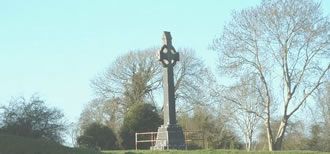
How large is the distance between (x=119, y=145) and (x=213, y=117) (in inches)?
688

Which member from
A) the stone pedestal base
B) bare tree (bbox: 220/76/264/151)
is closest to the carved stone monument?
the stone pedestal base

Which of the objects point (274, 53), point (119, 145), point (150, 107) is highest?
point (274, 53)

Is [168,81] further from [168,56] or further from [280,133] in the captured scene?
[280,133]

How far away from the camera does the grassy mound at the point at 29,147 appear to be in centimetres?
2306

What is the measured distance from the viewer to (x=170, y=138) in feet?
122

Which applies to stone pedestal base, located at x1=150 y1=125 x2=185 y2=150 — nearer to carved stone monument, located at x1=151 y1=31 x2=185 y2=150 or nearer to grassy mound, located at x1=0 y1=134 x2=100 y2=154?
carved stone monument, located at x1=151 y1=31 x2=185 y2=150

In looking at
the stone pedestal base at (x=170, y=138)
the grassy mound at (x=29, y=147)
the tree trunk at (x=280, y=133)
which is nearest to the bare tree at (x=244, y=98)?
the tree trunk at (x=280, y=133)

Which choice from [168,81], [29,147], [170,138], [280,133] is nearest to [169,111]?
[168,81]

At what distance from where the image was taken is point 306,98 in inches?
1837

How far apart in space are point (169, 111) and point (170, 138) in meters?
2.03

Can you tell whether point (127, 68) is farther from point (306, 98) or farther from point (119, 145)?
point (306, 98)

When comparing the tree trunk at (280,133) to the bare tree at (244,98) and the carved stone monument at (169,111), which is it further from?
the carved stone monument at (169,111)

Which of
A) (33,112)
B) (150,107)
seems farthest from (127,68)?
(33,112)

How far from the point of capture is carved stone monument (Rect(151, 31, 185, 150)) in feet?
122
